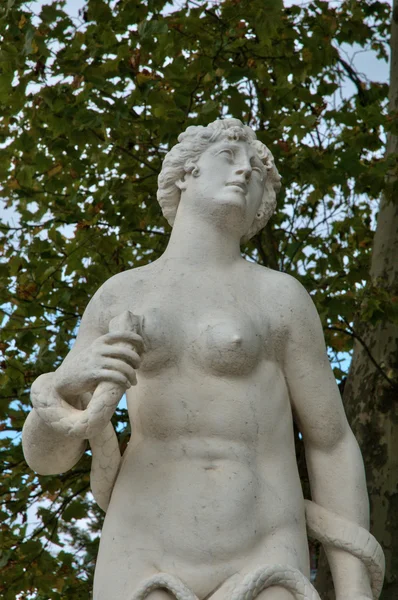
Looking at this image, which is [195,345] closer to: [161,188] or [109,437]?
[109,437]

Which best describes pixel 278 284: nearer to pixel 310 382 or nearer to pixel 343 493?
pixel 310 382

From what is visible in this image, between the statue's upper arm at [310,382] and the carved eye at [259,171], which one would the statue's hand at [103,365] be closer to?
the statue's upper arm at [310,382]

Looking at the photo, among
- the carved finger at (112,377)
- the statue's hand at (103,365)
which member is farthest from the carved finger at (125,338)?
the carved finger at (112,377)

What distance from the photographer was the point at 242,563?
14.0 ft

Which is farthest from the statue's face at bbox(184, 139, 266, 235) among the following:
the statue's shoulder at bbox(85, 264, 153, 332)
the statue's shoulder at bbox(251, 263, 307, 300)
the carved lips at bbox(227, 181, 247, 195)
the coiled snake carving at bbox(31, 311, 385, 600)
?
the coiled snake carving at bbox(31, 311, 385, 600)

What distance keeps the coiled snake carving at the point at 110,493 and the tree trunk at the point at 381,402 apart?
3132mm

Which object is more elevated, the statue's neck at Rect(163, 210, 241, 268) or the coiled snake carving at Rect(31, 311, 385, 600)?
the statue's neck at Rect(163, 210, 241, 268)

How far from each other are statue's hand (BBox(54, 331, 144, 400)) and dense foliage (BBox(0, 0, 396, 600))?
449 centimetres

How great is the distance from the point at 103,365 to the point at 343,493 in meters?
1.07

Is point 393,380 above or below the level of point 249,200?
above

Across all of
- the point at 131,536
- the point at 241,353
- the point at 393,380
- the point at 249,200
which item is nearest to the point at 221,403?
the point at 241,353

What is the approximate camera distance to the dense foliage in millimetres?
9328

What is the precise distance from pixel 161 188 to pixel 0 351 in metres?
4.99

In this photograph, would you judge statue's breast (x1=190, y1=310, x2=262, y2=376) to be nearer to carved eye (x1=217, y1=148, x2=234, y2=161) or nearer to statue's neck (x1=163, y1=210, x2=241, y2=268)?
statue's neck (x1=163, y1=210, x2=241, y2=268)
